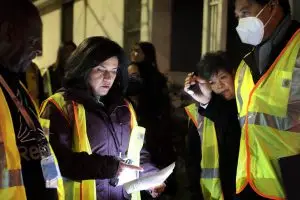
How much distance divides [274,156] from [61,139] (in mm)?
1140

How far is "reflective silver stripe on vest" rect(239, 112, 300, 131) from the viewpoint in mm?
2342

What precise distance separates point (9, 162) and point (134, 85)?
107 inches

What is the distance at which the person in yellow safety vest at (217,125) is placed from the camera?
3123 mm

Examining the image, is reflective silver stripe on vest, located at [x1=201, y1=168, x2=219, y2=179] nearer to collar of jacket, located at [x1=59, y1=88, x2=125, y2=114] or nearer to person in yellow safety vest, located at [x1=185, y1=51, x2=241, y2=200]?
person in yellow safety vest, located at [x1=185, y1=51, x2=241, y2=200]

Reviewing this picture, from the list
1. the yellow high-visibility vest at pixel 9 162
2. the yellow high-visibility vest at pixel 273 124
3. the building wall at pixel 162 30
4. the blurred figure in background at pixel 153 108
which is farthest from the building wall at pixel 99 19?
the yellow high-visibility vest at pixel 9 162

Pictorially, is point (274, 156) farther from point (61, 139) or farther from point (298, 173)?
point (61, 139)

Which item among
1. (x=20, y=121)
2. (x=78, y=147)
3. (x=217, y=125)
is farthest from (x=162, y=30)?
(x=20, y=121)

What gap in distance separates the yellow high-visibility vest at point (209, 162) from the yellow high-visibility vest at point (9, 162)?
1.79 metres

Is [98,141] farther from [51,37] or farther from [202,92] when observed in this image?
[51,37]

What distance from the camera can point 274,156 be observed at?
2.36 metres

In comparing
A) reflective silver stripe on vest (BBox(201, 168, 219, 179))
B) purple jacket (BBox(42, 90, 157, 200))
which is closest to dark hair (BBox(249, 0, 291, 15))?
purple jacket (BBox(42, 90, 157, 200))

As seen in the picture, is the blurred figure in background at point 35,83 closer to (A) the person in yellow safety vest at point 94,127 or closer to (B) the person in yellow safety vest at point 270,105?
(A) the person in yellow safety vest at point 94,127

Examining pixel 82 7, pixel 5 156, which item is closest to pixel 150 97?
pixel 5 156

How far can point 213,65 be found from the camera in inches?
132
